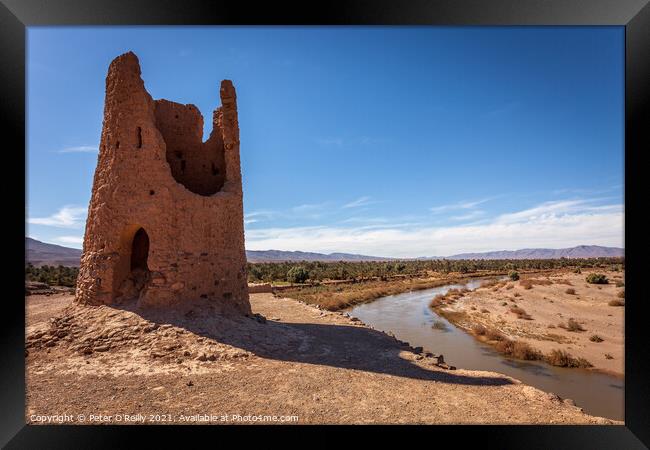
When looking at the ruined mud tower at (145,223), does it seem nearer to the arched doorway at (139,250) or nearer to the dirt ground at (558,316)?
the arched doorway at (139,250)

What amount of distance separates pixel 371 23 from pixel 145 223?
6.75m

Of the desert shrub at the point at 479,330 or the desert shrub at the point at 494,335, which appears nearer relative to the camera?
the desert shrub at the point at 494,335

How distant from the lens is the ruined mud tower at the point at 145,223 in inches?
322

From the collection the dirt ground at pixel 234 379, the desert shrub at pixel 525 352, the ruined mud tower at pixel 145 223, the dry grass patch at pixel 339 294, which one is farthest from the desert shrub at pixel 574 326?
the ruined mud tower at pixel 145 223

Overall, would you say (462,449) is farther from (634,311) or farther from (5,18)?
(5,18)

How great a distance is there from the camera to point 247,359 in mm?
7215

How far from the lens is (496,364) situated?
36.0 feet

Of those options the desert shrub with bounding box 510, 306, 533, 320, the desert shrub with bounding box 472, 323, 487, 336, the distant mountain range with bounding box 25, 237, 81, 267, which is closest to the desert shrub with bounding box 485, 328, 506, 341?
the desert shrub with bounding box 472, 323, 487, 336

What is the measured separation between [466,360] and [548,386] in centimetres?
250

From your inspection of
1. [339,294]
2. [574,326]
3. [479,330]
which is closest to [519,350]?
[479,330]

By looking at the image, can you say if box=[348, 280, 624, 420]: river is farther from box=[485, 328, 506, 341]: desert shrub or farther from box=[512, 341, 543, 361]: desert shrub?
box=[485, 328, 506, 341]: desert shrub

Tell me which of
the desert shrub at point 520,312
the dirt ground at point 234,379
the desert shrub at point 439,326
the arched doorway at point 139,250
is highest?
the arched doorway at point 139,250

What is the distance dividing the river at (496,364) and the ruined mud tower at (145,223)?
7.83m


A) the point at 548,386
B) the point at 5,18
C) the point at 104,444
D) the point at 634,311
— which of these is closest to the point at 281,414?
the point at 104,444
